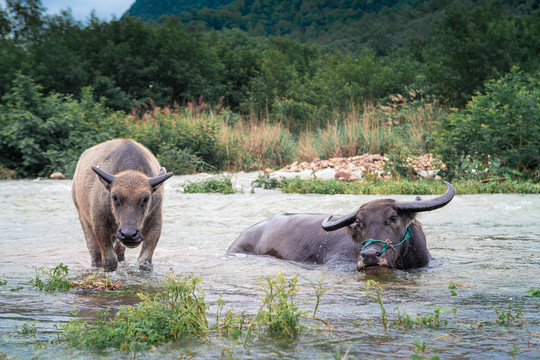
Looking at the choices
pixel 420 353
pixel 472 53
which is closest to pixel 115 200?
pixel 420 353

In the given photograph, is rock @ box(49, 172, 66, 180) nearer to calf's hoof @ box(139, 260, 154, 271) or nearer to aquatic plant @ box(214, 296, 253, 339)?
calf's hoof @ box(139, 260, 154, 271)

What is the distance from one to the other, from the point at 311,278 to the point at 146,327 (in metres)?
2.78

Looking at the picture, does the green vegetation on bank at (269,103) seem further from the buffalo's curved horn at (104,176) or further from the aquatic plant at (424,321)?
the aquatic plant at (424,321)

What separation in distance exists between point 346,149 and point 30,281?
46.6 ft

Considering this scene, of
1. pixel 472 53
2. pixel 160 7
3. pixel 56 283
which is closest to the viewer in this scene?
pixel 56 283

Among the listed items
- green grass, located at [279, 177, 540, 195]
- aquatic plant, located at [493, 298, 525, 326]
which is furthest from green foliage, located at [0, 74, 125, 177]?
aquatic plant, located at [493, 298, 525, 326]

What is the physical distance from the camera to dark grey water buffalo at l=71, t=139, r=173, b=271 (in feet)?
19.8

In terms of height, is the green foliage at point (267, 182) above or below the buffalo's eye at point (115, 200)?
below

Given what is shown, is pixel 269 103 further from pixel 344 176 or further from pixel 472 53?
pixel 344 176

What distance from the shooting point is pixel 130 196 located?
6055 millimetres

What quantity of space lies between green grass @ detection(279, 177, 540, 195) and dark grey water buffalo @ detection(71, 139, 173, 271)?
21.3ft

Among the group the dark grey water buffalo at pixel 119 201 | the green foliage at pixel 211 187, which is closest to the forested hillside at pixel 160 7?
the green foliage at pixel 211 187

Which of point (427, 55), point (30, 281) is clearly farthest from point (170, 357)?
point (427, 55)

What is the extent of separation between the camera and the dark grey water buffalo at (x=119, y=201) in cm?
605
